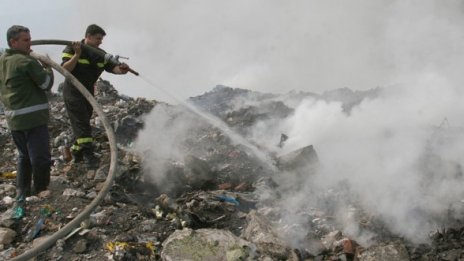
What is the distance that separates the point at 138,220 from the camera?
3.83 m

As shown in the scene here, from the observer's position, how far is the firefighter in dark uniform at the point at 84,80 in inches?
182

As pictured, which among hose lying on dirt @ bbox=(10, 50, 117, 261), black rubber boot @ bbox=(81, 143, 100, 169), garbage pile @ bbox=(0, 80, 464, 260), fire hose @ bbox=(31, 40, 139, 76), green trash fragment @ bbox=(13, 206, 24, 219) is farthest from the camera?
black rubber boot @ bbox=(81, 143, 100, 169)

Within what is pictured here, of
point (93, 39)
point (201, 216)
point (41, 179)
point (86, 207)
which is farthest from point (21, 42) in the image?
point (201, 216)

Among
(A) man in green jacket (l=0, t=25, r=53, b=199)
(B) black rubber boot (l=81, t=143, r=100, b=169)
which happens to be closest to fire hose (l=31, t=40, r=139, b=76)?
(A) man in green jacket (l=0, t=25, r=53, b=199)

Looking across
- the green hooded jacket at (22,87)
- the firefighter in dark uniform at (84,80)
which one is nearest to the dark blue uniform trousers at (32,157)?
the green hooded jacket at (22,87)

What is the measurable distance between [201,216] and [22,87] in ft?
7.01

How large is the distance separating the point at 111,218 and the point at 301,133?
3.87 metres

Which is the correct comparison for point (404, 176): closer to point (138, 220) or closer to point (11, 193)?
point (138, 220)

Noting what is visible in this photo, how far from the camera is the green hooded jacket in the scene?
12.1 feet

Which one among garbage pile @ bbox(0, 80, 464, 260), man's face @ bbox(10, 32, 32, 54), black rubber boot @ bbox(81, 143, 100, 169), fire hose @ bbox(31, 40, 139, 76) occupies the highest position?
fire hose @ bbox(31, 40, 139, 76)

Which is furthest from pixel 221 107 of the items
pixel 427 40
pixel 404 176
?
pixel 427 40

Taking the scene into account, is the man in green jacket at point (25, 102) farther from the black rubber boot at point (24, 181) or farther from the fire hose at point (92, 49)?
the fire hose at point (92, 49)

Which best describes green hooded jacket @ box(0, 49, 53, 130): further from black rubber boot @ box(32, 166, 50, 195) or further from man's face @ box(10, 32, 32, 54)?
black rubber boot @ box(32, 166, 50, 195)

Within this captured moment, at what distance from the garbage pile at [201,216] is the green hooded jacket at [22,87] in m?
0.82
